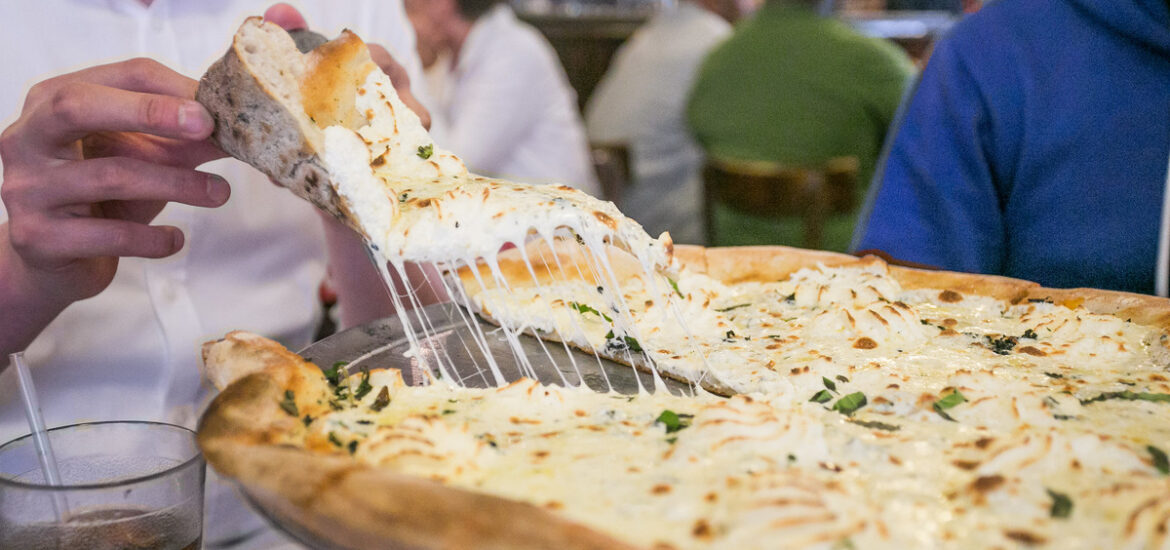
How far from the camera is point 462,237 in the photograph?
1637 mm

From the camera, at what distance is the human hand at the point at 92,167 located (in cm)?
144

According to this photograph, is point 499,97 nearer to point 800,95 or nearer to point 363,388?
point 800,95

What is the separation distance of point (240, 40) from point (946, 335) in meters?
1.62

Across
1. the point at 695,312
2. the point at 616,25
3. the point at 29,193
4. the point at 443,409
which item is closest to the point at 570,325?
the point at 695,312

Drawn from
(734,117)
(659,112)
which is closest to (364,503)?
(734,117)

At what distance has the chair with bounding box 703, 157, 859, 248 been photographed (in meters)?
4.82

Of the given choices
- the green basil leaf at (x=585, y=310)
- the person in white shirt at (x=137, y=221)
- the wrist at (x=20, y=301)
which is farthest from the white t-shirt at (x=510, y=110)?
the wrist at (x=20, y=301)

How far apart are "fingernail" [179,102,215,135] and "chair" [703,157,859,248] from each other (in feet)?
12.2

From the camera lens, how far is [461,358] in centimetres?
201

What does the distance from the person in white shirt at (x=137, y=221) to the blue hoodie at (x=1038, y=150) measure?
5.35 feet

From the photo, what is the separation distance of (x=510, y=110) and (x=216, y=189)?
4231mm

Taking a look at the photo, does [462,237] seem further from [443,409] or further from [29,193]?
[29,193]

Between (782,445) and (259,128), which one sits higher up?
(259,128)

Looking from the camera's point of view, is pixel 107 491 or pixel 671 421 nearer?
pixel 107 491
